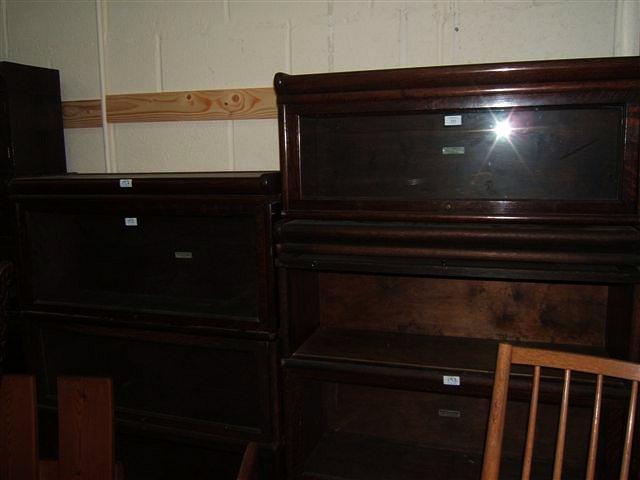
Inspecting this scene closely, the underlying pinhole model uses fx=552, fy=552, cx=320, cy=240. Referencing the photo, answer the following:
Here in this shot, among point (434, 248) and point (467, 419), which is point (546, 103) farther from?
point (467, 419)

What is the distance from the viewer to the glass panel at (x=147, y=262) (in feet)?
6.06

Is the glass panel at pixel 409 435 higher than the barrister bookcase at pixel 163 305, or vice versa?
the barrister bookcase at pixel 163 305

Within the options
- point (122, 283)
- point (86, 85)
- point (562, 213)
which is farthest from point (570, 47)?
point (86, 85)

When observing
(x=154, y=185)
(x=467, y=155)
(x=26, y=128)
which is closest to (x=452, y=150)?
(x=467, y=155)

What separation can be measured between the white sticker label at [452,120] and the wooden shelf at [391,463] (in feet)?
3.57

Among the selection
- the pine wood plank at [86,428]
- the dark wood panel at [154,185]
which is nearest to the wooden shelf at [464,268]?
the dark wood panel at [154,185]

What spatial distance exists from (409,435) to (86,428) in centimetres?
121

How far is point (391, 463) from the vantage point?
1.83m

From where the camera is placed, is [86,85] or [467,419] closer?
[467,419]

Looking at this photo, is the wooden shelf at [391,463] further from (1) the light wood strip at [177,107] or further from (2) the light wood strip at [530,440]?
(1) the light wood strip at [177,107]

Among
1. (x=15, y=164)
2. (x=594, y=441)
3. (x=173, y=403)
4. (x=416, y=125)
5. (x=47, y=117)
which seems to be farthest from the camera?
(x=47, y=117)

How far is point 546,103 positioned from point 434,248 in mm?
458

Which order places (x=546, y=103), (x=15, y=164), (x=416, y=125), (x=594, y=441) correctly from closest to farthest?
(x=594, y=441) < (x=546, y=103) < (x=416, y=125) < (x=15, y=164)

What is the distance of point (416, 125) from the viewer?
1.58m
